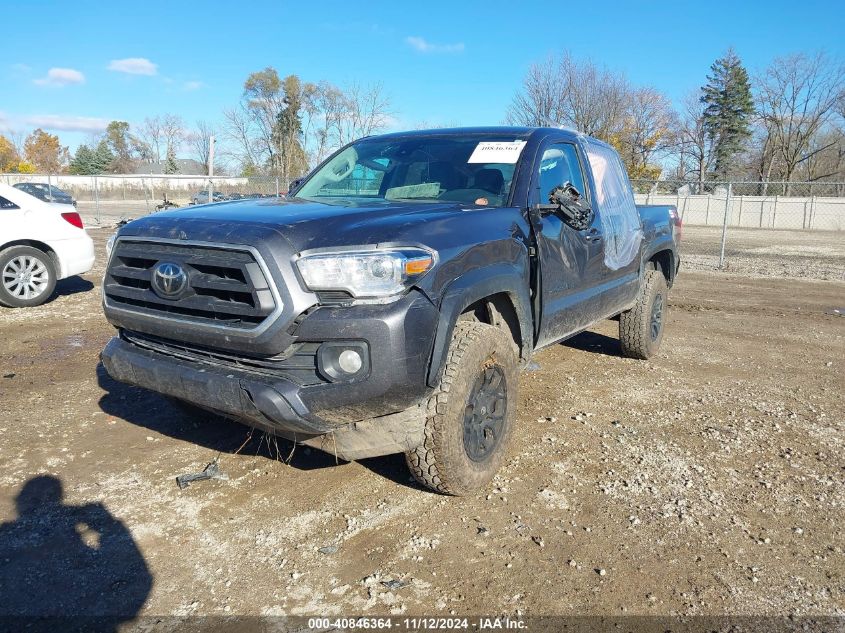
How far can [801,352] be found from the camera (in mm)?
6488

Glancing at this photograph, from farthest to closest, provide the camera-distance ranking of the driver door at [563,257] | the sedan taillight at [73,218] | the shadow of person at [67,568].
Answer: the sedan taillight at [73,218]
the driver door at [563,257]
the shadow of person at [67,568]

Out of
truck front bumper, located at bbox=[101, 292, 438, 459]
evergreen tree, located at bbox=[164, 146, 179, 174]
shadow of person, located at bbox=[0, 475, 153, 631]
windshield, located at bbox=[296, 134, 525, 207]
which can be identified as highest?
evergreen tree, located at bbox=[164, 146, 179, 174]

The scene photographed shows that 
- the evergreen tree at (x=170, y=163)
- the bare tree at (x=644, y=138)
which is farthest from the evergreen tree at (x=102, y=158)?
the bare tree at (x=644, y=138)

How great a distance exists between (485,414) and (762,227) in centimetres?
3576

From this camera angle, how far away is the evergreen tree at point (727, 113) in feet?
160

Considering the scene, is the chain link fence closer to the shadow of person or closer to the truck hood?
the truck hood

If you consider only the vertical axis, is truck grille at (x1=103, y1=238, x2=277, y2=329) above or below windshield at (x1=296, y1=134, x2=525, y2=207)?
below

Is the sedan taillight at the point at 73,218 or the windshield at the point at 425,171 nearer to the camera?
the windshield at the point at 425,171

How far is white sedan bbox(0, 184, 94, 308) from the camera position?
756cm

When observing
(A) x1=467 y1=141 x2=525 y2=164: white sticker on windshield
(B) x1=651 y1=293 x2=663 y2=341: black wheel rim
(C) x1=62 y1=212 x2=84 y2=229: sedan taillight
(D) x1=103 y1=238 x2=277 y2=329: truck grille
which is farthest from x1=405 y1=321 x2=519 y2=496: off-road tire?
(C) x1=62 y1=212 x2=84 y2=229: sedan taillight

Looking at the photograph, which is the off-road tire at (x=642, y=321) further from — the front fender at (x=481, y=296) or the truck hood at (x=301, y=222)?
the truck hood at (x=301, y=222)

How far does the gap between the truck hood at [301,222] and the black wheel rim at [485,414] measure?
2.90 ft

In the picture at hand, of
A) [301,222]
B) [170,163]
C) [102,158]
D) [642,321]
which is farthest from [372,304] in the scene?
[102,158]

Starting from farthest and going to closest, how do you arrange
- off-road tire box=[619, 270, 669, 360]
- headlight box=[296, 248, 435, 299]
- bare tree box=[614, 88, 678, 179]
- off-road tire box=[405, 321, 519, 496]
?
1. bare tree box=[614, 88, 678, 179]
2. off-road tire box=[619, 270, 669, 360]
3. off-road tire box=[405, 321, 519, 496]
4. headlight box=[296, 248, 435, 299]
